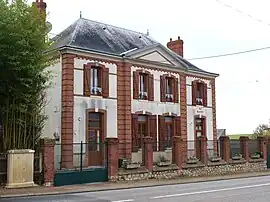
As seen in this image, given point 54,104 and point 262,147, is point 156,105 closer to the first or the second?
point 54,104

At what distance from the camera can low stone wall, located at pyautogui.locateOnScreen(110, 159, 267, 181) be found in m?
23.1

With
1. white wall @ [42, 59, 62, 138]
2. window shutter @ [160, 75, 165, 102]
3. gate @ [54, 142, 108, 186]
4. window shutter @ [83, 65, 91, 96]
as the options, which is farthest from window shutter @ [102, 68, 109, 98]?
window shutter @ [160, 75, 165, 102]

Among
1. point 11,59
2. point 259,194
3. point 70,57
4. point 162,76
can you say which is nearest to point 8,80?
point 11,59

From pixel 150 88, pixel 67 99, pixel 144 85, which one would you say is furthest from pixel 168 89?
pixel 67 99

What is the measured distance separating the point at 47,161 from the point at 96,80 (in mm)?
9493

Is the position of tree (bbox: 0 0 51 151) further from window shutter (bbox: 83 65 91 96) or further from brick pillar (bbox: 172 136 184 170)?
brick pillar (bbox: 172 136 184 170)

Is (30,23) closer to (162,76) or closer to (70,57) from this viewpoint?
(70,57)

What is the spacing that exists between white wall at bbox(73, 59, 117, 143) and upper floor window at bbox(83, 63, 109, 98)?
11.0 inches

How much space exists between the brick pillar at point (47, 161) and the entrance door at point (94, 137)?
19.7ft

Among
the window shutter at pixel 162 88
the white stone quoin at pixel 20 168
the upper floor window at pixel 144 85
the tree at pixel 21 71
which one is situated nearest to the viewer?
the white stone quoin at pixel 20 168

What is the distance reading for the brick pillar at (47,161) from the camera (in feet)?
64.3

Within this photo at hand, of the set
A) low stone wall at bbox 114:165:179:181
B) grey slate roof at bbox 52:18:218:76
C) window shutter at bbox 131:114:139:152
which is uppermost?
grey slate roof at bbox 52:18:218:76

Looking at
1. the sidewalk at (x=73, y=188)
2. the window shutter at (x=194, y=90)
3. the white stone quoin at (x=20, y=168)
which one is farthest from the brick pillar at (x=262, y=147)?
the white stone quoin at (x=20, y=168)

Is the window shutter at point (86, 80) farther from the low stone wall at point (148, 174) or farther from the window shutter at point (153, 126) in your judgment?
the low stone wall at point (148, 174)
